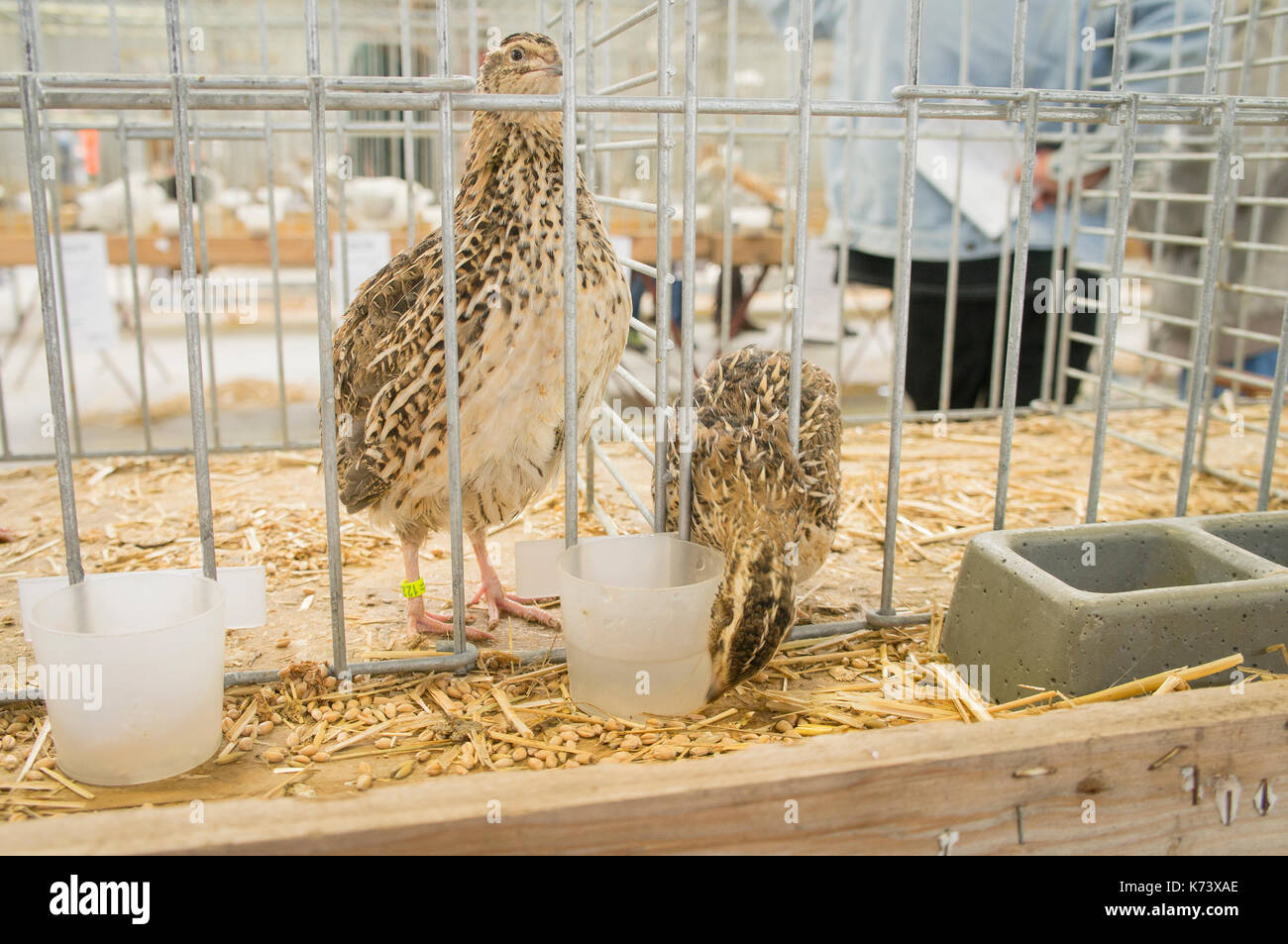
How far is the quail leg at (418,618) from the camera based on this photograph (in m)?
3.40

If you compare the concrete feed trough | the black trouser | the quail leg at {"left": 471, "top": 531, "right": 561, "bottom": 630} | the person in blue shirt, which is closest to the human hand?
the person in blue shirt

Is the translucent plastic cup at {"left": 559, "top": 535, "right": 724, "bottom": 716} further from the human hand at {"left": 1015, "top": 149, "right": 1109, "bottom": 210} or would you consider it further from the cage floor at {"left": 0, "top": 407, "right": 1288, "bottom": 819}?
the human hand at {"left": 1015, "top": 149, "right": 1109, "bottom": 210}

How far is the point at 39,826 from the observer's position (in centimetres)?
178

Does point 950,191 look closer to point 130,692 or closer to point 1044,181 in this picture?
point 1044,181

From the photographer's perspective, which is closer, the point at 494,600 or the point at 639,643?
the point at 639,643

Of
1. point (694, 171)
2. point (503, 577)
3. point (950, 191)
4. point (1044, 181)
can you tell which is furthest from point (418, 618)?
point (1044, 181)

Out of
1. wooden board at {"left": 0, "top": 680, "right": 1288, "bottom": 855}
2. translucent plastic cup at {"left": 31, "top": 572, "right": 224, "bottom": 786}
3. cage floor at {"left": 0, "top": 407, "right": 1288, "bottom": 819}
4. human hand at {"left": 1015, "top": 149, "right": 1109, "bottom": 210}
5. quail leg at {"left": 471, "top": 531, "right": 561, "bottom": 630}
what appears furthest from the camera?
human hand at {"left": 1015, "top": 149, "right": 1109, "bottom": 210}

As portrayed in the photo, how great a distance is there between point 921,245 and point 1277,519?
4.00m

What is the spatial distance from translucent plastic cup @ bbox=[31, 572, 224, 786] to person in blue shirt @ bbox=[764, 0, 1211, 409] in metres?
5.04

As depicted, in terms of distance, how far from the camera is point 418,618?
3.44 m

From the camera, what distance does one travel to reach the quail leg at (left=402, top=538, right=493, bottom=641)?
340 cm

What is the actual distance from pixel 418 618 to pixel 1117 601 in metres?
2.11
